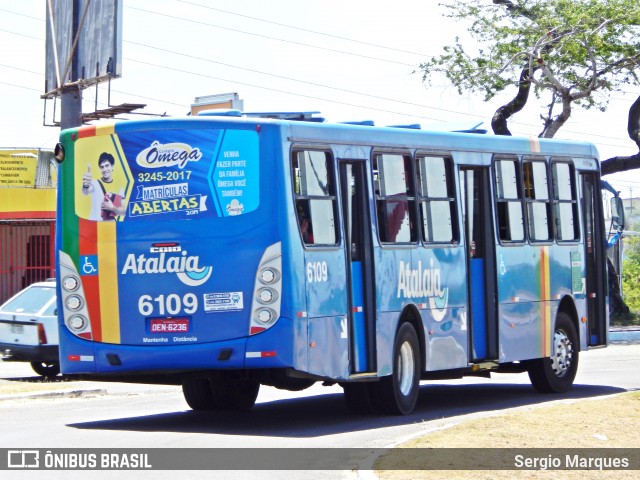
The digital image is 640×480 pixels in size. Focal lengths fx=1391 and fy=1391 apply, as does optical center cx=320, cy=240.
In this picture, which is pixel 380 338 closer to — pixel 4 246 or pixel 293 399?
pixel 293 399

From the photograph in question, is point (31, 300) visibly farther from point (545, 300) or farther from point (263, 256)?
point (263, 256)

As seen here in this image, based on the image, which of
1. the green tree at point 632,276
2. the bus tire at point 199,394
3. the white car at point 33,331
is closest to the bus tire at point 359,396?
the bus tire at point 199,394

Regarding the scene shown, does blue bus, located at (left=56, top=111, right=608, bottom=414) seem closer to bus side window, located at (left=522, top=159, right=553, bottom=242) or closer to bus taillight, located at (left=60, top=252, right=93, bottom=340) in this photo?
bus taillight, located at (left=60, top=252, right=93, bottom=340)

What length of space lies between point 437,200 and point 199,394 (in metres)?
3.58

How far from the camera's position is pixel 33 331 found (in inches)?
858

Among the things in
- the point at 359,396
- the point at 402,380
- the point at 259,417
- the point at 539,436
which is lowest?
the point at 539,436

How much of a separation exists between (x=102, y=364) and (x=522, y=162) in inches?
262

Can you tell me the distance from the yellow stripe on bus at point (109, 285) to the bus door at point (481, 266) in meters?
4.84

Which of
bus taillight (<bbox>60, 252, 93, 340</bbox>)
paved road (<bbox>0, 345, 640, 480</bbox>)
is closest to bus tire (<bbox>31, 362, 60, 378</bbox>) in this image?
paved road (<bbox>0, 345, 640, 480</bbox>)

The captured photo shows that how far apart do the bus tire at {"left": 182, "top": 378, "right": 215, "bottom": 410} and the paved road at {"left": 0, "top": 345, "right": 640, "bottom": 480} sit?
16 cm

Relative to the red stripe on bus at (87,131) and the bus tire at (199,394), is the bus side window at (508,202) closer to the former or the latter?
the bus tire at (199,394)

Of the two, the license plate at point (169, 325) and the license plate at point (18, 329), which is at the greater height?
the license plate at point (18, 329)

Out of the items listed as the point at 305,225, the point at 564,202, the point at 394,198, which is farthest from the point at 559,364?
the point at 305,225

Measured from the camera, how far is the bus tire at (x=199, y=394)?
1614cm
